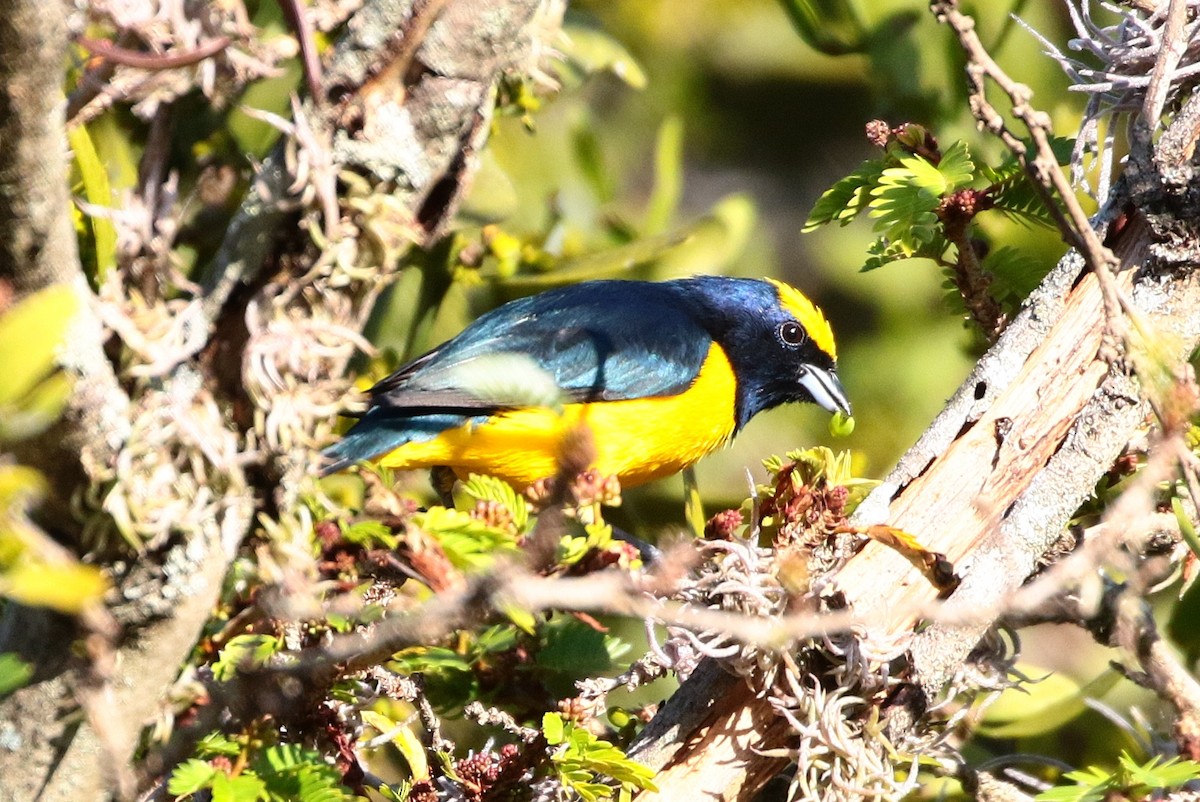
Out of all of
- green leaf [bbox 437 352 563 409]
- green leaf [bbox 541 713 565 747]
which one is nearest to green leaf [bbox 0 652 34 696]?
green leaf [bbox 437 352 563 409]

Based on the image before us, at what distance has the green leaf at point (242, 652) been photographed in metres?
2.00

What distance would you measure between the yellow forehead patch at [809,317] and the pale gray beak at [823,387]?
0.08 meters

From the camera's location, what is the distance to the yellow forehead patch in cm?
467

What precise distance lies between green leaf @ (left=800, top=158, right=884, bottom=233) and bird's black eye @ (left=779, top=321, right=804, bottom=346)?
1768 millimetres

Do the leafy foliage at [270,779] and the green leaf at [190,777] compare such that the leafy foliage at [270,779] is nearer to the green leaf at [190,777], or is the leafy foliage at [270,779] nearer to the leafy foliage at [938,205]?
the green leaf at [190,777]

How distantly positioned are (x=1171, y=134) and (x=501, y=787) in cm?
178

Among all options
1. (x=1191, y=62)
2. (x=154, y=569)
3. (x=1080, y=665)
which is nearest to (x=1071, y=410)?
(x=1191, y=62)

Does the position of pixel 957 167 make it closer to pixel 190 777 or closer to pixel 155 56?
pixel 155 56

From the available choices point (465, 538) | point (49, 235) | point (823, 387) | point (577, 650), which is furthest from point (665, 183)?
point (49, 235)

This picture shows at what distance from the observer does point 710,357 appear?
4504mm

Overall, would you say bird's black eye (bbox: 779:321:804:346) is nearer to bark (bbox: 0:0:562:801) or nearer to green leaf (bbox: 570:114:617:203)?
green leaf (bbox: 570:114:617:203)

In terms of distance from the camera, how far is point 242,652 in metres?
2.05

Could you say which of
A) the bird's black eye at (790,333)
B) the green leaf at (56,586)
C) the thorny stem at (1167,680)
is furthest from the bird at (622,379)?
the green leaf at (56,586)

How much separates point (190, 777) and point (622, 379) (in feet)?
7.85
